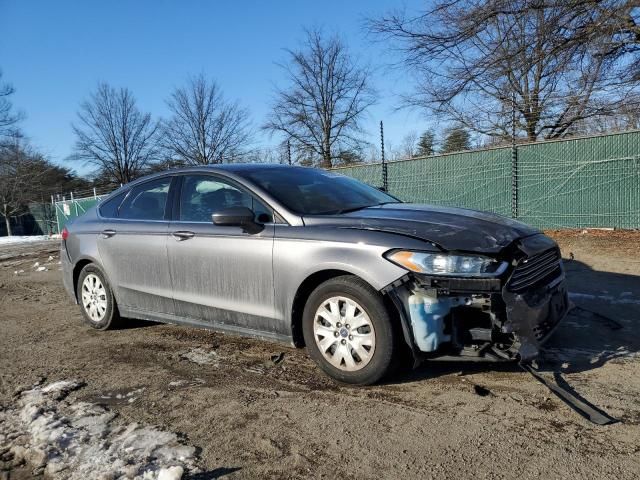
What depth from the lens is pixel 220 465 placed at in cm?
262

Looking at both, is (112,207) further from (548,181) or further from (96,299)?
(548,181)

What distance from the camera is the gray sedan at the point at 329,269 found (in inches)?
129

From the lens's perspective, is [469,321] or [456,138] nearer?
[469,321]

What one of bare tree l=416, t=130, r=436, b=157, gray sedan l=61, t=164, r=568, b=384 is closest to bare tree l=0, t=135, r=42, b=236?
bare tree l=416, t=130, r=436, b=157

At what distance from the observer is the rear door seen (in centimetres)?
479

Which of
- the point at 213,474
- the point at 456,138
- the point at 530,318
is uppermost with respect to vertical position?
the point at 456,138

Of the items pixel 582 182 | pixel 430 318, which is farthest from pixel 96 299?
pixel 582 182

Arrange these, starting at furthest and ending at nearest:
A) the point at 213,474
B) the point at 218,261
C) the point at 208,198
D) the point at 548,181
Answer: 1. the point at 548,181
2. the point at 208,198
3. the point at 218,261
4. the point at 213,474

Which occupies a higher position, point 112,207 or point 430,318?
point 112,207

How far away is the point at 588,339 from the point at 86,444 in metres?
3.87

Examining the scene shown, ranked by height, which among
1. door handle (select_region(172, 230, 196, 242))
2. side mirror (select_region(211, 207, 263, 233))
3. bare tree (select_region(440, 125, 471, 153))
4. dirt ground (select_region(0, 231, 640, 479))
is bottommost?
dirt ground (select_region(0, 231, 640, 479))

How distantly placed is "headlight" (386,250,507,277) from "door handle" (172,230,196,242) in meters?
2.05

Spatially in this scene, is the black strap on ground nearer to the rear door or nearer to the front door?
the front door

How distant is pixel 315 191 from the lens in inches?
177
